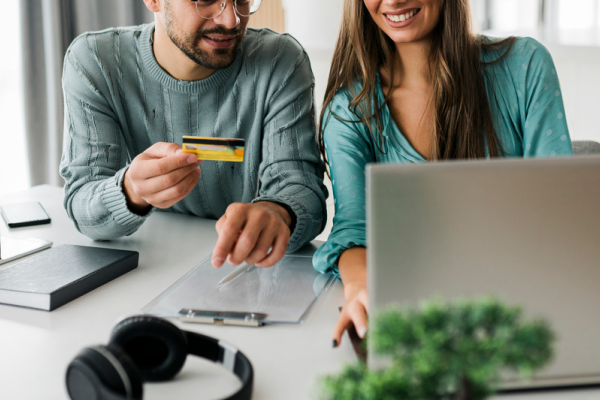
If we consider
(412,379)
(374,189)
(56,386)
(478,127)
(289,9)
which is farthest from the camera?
(289,9)

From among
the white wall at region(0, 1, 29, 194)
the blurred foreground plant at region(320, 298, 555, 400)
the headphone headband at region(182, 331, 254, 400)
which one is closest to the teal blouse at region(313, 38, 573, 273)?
the headphone headband at region(182, 331, 254, 400)

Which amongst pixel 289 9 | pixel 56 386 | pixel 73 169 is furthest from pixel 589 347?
pixel 289 9

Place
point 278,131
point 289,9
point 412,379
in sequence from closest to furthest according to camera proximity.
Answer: point 412,379
point 278,131
point 289,9

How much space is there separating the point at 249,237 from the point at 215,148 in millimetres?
164

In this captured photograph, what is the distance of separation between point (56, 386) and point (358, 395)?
0.43 m

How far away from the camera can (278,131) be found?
4.02 feet

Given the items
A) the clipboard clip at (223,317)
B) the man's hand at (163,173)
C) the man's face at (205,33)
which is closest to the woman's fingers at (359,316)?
the clipboard clip at (223,317)

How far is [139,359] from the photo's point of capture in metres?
0.60

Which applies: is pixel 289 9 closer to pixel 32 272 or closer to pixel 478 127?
pixel 478 127

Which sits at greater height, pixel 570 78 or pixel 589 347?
pixel 570 78

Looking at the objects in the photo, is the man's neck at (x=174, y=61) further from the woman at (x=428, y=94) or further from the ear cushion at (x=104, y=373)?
the ear cushion at (x=104, y=373)

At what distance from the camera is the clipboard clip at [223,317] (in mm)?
729

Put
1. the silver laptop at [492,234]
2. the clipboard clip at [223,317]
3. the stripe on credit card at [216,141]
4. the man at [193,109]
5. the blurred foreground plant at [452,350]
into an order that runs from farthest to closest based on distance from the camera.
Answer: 1. the man at [193,109]
2. the stripe on credit card at [216,141]
3. the clipboard clip at [223,317]
4. the silver laptop at [492,234]
5. the blurred foreground plant at [452,350]

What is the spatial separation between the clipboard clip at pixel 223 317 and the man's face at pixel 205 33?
682 mm
